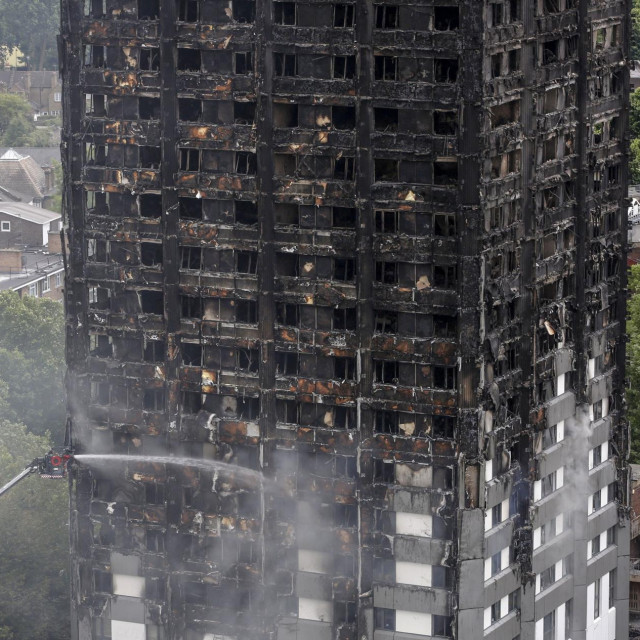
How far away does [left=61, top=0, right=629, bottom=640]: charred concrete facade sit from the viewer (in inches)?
5797

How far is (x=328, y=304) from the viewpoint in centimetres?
15050

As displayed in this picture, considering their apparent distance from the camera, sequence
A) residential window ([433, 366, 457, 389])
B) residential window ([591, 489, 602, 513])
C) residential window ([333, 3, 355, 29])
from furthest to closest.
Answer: residential window ([591, 489, 602, 513]), residential window ([433, 366, 457, 389]), residential window ([333, 3, 355, 29])

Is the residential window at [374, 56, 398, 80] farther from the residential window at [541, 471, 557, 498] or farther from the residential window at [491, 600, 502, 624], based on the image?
the residential window at [491, 600, 502, 624]

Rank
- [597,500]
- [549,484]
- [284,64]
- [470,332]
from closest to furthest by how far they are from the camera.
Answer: [284,64] → [470,332] → [549,484] → [597,500]

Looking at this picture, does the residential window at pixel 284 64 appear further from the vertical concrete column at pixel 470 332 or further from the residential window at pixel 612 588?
the residential window at pixel 612 588

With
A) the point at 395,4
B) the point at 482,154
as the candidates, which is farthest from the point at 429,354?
the point at 395,4

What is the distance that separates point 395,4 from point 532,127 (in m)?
14.2

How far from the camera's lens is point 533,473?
158 m

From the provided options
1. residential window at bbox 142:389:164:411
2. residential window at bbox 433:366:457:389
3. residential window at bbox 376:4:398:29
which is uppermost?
residential window at bbox 376:4:398:29

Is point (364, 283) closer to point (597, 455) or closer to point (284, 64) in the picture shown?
point (284, 64)

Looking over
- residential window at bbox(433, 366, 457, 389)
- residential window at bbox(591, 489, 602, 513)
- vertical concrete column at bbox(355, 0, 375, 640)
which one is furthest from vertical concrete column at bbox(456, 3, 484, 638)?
residential window at bbox(591, 489, 602, 513)

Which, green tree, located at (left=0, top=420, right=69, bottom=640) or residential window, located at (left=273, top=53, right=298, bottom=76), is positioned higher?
residential window, located at (left=273, top=53, right=298, bottom=76)

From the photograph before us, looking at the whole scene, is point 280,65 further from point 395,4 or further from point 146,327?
point 146,327

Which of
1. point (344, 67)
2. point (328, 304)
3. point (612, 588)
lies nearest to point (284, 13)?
point (344, 67)
